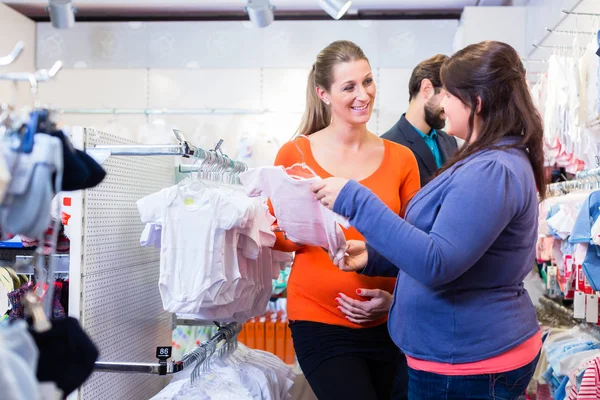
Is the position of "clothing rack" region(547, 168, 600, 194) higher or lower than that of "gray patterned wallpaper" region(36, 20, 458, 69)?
lower

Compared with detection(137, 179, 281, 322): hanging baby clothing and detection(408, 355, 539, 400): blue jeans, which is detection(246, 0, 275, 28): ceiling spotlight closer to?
detection(137, 179, 281, 322): hanging baby clothing

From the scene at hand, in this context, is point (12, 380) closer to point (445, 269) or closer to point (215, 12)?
point (445, 269)

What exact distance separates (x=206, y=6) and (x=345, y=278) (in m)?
4.78

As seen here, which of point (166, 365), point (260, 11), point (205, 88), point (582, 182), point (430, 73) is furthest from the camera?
point (205, 88)

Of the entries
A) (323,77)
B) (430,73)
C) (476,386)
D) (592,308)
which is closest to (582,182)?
(592,308)

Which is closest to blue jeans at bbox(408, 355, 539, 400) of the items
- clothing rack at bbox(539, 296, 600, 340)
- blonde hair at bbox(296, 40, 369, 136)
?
blonde hair at bbox(296, 40, 369, 136)

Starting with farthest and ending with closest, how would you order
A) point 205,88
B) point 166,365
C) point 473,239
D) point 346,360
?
point 205,88 < point 166,365 < point 346,360 < point 473,239

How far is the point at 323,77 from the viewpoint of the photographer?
2.37 m

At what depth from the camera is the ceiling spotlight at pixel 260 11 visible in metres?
5.36

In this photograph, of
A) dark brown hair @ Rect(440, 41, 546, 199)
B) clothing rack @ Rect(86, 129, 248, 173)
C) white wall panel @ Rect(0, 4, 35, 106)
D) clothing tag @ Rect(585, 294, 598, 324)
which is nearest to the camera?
dark brown hair @ Rect(440, 41, 546, 199)

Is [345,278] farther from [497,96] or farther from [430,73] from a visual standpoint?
[430,73]

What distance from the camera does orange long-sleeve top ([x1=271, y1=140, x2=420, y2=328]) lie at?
7.18ft

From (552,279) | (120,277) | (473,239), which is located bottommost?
(552,279)

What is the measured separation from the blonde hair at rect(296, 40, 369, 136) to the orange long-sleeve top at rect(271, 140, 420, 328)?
0.22 metres
